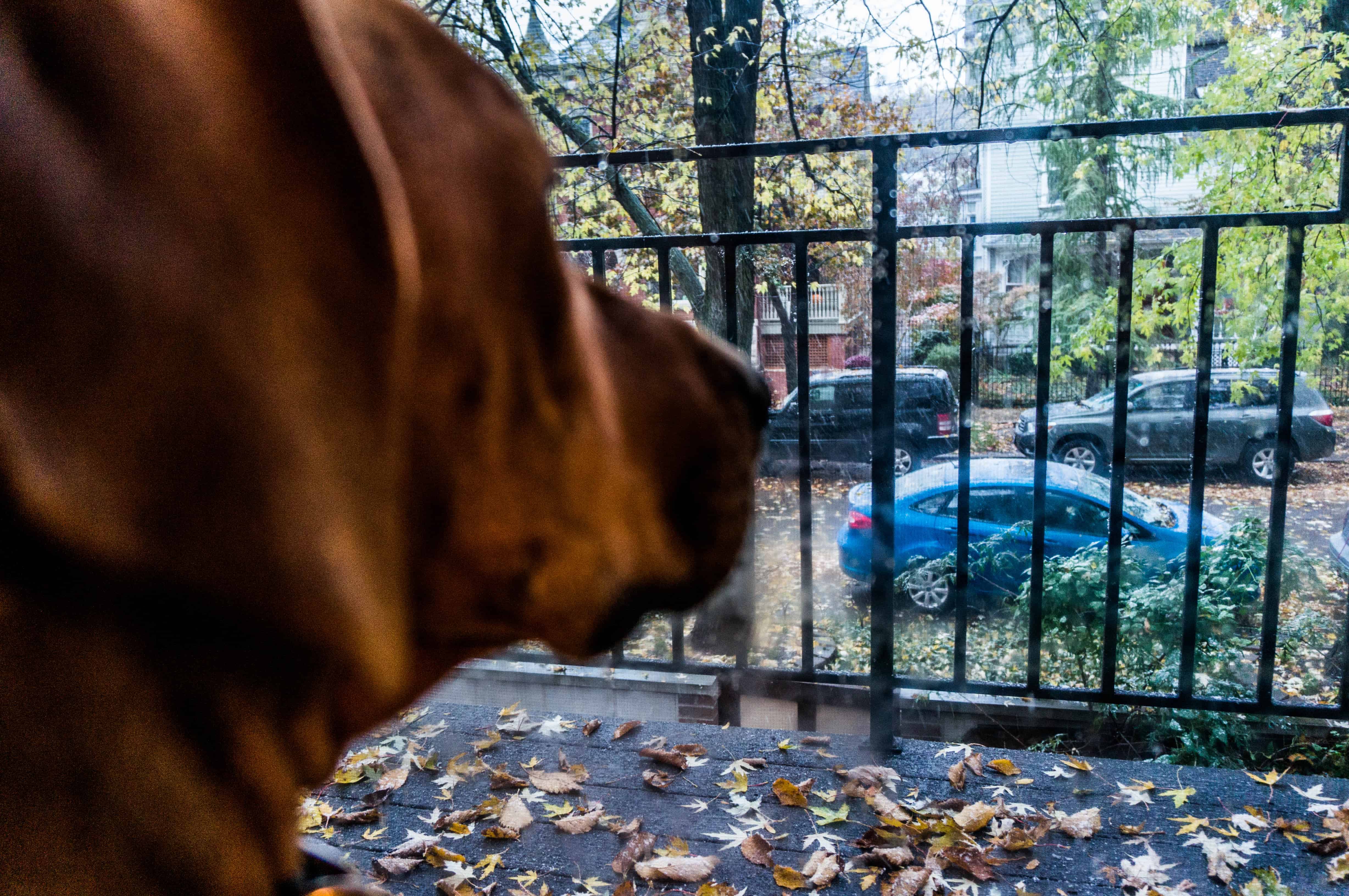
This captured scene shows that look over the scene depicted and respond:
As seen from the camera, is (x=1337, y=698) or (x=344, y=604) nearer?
(x=344, y=604)

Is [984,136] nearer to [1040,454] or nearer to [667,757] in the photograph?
[1040,454]

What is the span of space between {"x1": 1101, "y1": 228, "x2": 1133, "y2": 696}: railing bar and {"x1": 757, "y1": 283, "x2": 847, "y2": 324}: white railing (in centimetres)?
250

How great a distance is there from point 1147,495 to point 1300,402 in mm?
1538

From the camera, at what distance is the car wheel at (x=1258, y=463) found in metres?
6.71

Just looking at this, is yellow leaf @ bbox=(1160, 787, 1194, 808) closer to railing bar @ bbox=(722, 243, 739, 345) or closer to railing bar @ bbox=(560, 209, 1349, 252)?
railing bar @ bbox=(560, 209, 1349, 252)

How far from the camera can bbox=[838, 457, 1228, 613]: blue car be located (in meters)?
5.70

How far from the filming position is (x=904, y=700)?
6102 mm

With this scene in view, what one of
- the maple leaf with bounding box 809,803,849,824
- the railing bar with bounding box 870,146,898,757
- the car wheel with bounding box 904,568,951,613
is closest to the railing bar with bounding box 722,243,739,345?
the railing bar with bounding box 870,146,898,757

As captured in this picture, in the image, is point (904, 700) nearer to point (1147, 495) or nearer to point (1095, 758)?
point (1147, 495)

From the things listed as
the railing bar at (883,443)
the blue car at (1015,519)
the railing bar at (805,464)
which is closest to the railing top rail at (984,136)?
the railing bar at (883,443)

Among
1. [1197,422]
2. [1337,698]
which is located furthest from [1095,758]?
[1197,422]

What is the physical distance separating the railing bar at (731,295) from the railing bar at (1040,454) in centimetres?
106

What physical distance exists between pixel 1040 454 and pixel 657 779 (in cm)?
181

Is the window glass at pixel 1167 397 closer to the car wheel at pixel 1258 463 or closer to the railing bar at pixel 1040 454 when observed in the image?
the car wheel at pixel 1258 463
